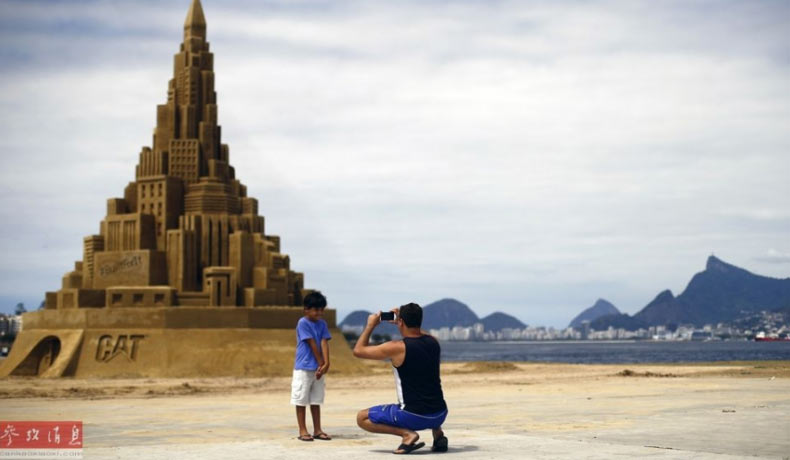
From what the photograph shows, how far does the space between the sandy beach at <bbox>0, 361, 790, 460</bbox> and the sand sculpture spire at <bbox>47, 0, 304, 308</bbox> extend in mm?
16685

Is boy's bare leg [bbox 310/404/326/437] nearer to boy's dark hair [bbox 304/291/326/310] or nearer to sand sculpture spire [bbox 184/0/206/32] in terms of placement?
boy's dark hair [bbox 304/291/326/310]

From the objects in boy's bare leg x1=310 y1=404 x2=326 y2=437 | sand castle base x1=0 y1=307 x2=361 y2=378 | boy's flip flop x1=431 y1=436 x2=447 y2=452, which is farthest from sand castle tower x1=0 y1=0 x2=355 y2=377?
boy's flip flop x1=431 y1=436 x2=447 y2=452

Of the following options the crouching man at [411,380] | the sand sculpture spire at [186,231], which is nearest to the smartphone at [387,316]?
the crouching man at [411,380]

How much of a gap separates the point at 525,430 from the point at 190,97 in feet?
119

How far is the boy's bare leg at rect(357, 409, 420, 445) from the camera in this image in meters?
11.3

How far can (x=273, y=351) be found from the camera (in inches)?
1630

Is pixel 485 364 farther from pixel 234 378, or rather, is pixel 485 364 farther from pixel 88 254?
pixel 88 254

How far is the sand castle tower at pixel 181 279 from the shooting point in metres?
→ 40.7

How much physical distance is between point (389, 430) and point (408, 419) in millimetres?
318

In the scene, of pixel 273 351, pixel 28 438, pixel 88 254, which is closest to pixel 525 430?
pixel 28 438

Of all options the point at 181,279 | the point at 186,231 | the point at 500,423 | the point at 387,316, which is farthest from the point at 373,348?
the point at 186,231

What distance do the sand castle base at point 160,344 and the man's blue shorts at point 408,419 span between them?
28453mm

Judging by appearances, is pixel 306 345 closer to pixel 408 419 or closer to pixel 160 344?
pixel 408 419

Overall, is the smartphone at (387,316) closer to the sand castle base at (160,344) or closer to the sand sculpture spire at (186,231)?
the sand castle base at (160,344)
